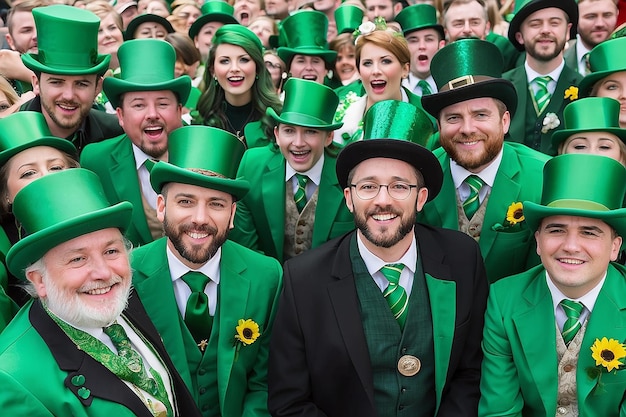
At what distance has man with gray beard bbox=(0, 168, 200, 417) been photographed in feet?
9.43

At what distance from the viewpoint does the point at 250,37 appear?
19.7 ft

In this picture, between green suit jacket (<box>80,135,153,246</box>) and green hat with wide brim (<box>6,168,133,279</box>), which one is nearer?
green hat with wide brim (<box>6,168,133,279</box>)

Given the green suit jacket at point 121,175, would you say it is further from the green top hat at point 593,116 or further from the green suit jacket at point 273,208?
the green top hat at point 593,116

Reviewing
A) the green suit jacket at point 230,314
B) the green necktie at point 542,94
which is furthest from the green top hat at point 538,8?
the green suit jacket at point 230,314

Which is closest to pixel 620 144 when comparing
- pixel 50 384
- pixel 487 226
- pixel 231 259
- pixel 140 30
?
pixel 487 226

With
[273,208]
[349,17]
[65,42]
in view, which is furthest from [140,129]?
[349,17]

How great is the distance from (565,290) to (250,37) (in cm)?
348

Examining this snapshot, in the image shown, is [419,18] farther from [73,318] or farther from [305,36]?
[73,318]

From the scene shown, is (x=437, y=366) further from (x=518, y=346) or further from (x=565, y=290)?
(x=565, y=290)

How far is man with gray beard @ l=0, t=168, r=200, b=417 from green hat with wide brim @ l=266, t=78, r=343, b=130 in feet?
5.87

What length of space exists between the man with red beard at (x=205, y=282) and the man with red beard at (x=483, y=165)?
4.36 feet

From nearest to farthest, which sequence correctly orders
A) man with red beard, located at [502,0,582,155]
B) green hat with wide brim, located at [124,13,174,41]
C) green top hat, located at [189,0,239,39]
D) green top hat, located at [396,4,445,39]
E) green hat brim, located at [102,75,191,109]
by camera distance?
green hat brim, located at [102,75,191,109] → man with red beard, located at [502,0,582,155] → green top hat, located at [396,4,445,39] → green hat with wide brim, located at [124,13,174,41] → green top hat, located at [189,0,239,39]

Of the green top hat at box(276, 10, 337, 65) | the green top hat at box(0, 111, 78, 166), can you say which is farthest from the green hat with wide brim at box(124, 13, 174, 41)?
the green top hat at box(0, 111, 78, 166)

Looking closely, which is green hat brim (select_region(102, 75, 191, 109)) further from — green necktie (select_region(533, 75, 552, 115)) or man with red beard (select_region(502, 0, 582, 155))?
green necktie (select_region(533, 75, 552, 115))
